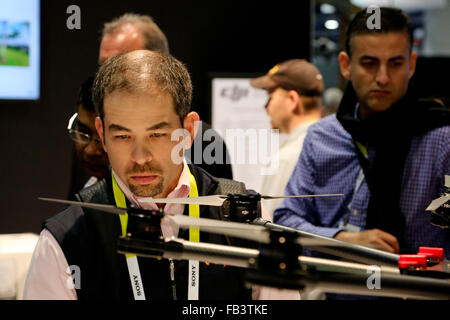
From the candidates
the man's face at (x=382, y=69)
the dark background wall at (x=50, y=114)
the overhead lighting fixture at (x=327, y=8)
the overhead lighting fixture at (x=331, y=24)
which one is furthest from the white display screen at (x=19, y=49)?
the overhead lighting fixture at (x=331, y=24)

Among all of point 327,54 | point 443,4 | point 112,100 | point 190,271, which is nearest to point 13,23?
point 112,100

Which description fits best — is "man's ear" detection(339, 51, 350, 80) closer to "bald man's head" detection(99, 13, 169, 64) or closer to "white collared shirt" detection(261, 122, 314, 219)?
"white collared shirt" detection(261, 122, 314, 219)

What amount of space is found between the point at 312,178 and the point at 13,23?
4.03 ft

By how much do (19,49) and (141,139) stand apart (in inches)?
51.0

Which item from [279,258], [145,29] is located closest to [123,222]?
[279,258]

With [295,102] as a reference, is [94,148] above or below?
Answer: below

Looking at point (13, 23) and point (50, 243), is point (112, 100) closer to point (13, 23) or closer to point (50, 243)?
point (50, 243)

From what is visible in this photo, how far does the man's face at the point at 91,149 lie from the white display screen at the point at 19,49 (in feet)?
1.75

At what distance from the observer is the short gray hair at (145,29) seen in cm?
249

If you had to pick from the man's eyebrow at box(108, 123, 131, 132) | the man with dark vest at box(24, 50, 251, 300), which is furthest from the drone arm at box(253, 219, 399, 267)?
the man's eyebrow at box(108, 123, 131, 132)

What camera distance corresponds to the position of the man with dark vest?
143cm

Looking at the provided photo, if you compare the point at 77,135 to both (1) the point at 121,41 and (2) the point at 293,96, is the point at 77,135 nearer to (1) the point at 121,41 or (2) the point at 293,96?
(1) the point at 121,41

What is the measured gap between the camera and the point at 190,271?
146 centimetres

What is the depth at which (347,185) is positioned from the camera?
2133mm
